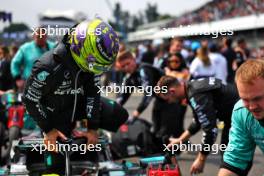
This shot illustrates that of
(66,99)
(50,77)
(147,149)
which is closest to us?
(50,77)

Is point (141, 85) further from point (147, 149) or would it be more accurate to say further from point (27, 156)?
point (27, 156)

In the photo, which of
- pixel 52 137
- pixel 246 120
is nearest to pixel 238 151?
pixel 246 120

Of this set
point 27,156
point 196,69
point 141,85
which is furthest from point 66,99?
point 196,69

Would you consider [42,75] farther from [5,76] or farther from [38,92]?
[5,76]

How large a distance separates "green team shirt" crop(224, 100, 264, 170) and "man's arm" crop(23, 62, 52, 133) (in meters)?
1.55

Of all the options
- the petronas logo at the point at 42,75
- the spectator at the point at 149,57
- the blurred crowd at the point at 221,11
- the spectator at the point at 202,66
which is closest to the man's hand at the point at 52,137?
the petronas logo at the point at 42,75

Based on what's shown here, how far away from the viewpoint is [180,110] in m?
7.04

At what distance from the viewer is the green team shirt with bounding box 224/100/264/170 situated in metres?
2.85

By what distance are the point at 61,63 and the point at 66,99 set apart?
0.38m

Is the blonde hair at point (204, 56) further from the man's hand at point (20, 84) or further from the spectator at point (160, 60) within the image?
the man's hand at point (20, 84)

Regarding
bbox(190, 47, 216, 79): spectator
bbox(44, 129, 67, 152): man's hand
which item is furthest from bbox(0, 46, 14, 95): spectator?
bbox(44, 129, 67, 152): man's hand

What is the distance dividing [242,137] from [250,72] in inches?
23.9

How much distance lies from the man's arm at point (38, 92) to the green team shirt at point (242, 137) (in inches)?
60.9

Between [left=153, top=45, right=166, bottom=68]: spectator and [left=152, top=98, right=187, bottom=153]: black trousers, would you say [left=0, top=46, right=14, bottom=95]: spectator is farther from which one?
[left=152, top=98, right=187, bottom=153]: black trousers
